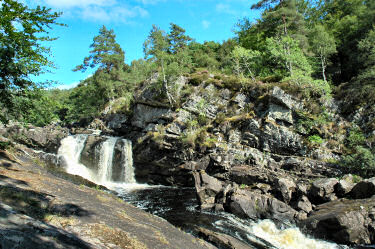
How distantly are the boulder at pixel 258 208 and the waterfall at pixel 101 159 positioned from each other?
15.4 m

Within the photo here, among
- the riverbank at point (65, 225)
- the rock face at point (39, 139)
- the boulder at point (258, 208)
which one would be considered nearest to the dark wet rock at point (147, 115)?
the rock face at point (39, 139)

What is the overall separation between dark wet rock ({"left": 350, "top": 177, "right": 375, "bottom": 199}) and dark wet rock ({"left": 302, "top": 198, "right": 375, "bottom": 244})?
110 cm

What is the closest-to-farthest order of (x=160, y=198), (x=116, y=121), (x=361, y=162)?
(x=361, y=162) < (x=160, y=198) < (x=116, y=121)

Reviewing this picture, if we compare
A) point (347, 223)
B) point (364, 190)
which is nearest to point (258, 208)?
point (347, 223)

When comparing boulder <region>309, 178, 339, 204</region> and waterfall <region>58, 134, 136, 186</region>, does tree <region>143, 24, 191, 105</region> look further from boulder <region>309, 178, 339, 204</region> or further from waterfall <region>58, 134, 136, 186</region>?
boulder <region>309, 178, 339, 204</region>

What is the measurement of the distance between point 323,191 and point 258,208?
4.85 metres

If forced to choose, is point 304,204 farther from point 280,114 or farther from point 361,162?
point 280,114

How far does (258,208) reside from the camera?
14289 mm

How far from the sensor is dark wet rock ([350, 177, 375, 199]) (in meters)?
13.6

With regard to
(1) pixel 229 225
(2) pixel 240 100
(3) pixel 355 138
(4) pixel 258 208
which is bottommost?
(1) pixel 229 225

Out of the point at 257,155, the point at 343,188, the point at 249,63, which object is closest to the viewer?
the point at 343,188

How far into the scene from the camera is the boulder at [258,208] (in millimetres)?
13789

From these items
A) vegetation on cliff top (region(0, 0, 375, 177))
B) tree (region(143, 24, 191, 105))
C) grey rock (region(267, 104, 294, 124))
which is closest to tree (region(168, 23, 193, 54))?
vegetation on cliff top (region(0, 0, 375, 177))

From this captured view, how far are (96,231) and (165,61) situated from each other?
32230mm
